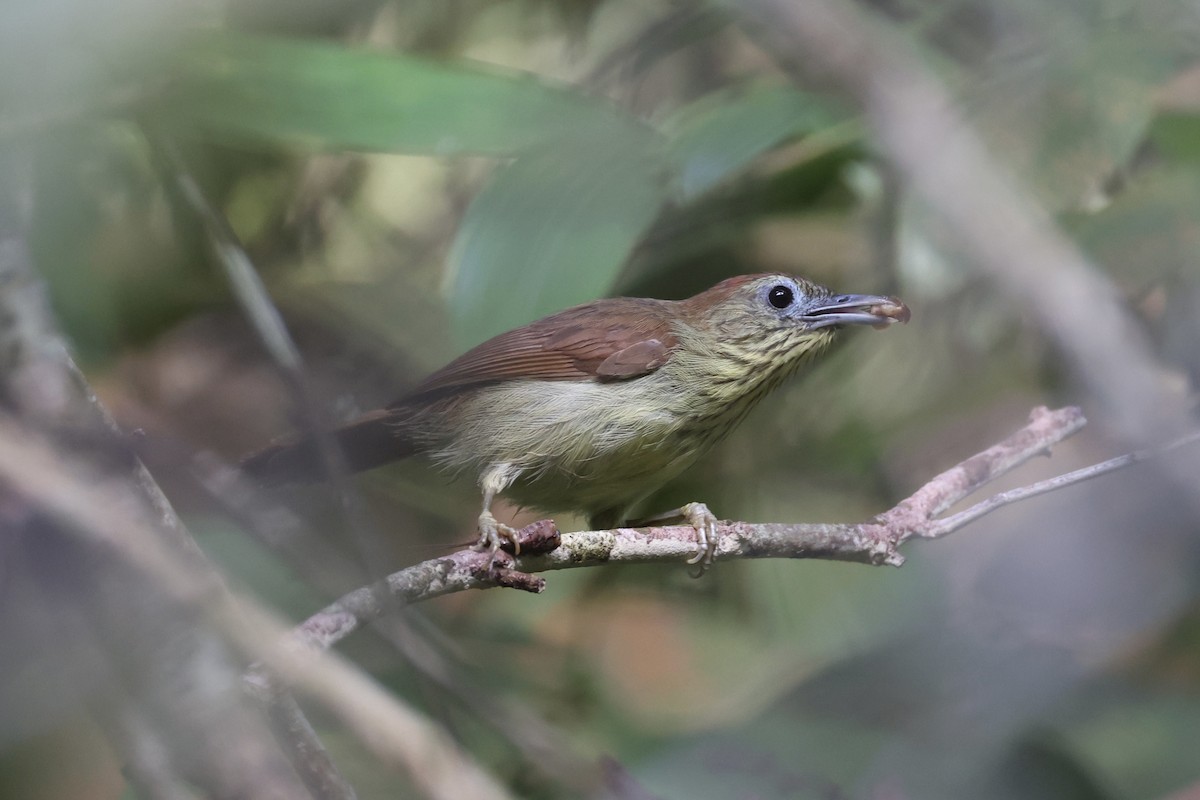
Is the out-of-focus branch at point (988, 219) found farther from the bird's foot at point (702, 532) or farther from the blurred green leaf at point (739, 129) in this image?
the blurred green leaf at point (739, 129)

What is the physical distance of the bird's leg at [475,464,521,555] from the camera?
285 centimetres

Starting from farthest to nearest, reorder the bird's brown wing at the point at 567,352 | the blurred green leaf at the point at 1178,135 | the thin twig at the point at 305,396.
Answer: the blurred green leaf at the point at 1178,135 → the bird's brown wing at the point at 567,352 → the thin twig at the point at 305,396

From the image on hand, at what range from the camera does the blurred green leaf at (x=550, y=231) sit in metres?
3.39

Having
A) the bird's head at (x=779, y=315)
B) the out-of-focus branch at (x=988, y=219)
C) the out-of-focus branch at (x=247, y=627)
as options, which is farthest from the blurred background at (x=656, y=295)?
the bird's head at (x=779, y=315)

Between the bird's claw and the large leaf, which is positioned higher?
the large leaf

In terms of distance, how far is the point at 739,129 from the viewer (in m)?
4.01

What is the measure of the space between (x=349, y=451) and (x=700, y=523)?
46.5 inches

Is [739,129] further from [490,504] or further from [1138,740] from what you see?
[1138,740]

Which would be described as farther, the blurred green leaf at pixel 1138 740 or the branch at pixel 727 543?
the blurred green leaf at pixel 1138 740

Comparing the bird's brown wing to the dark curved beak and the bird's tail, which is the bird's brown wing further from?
the dark curved beak

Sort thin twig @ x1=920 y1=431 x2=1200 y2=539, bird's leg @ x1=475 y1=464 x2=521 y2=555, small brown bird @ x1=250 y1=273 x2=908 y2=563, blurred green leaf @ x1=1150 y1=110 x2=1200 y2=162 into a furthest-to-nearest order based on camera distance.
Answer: blurred green leaf @ x1=1150 y1=110 x2=1200 y2=162
small brown bird @ x1=250 y1=273 x2=908 y2=563
bird's leg @ x1=475 y1=464 x2=521 y2=555
thin twig @ x1=920 y1=431 x2=1200 y2=539

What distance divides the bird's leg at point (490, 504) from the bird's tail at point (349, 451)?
36 cm

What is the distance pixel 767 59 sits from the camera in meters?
5.44

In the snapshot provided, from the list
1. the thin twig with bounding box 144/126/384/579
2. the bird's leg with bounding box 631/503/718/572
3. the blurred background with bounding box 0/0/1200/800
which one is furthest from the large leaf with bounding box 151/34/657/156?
the bird's leg with bounding box 631/503/718/572
